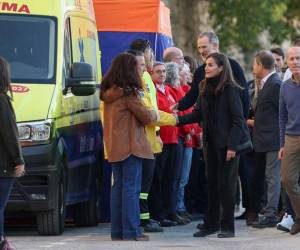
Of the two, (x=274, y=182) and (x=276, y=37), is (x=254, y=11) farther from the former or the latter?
(x=274, y=182)

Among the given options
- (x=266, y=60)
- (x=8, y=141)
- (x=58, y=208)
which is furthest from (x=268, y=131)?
(x=8, y=141)

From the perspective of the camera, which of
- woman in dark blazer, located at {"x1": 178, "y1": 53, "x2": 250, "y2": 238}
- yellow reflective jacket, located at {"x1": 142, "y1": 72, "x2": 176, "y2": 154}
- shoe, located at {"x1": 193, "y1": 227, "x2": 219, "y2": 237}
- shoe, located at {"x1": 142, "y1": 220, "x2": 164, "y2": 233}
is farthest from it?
shoe, located at {"x1": 142, "y1": 220, "x2": 164, "y2": 233}

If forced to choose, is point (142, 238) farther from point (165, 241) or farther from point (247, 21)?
point (247, 21)

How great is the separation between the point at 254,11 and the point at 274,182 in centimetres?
2410

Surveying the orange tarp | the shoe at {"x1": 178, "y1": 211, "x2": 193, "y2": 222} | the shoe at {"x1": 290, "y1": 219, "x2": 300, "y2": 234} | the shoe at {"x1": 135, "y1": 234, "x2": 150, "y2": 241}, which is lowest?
the shoe at {"x1": 178, "y1": 211, "x2": 193, "y2": 222}

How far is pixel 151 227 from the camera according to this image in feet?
47.9

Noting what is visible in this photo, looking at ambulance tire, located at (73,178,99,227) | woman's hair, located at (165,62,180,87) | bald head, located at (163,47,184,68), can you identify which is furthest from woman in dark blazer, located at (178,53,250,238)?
bald head, located at (163,47,184,68)

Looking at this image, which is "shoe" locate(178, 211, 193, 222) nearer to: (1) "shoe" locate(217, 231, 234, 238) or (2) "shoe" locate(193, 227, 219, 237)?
(2) "shoe" locate(193, 227, 219, 237)

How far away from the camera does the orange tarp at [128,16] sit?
1728 centimetres

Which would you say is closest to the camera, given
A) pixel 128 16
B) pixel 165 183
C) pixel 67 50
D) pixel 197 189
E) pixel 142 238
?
pixel 142 238

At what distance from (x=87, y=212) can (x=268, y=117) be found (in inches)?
93.8

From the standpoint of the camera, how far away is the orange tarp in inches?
680

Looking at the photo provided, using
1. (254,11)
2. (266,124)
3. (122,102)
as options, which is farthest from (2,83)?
(254,11)

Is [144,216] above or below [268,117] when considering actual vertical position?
below
